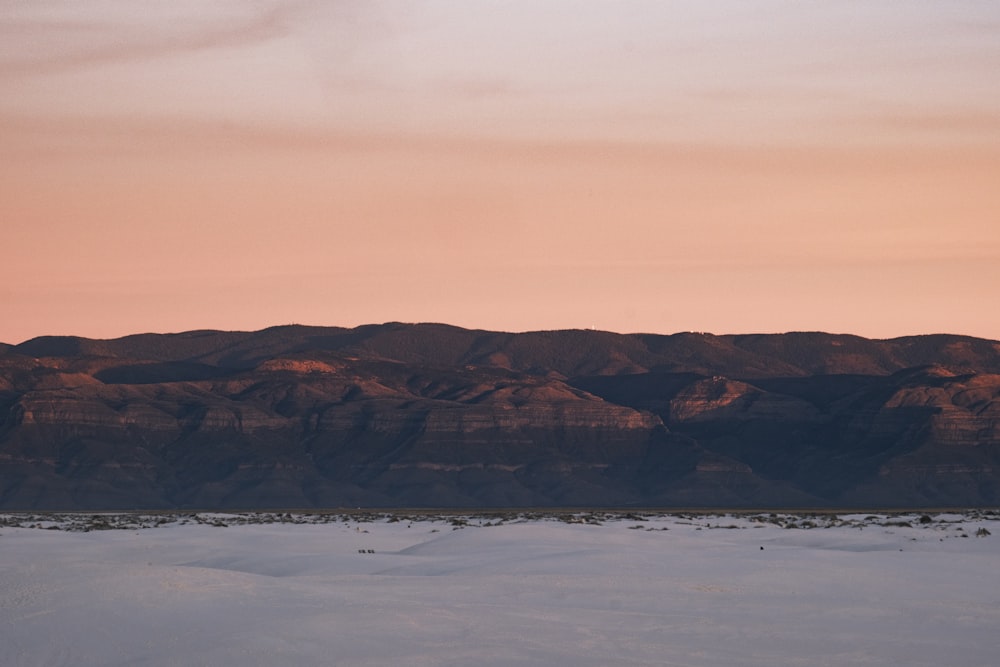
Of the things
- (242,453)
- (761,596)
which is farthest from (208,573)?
(242,453)

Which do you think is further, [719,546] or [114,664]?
[719,546]

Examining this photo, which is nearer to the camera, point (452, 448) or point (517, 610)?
point (517, 610)

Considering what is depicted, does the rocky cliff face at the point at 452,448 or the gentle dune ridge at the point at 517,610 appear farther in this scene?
the rocky cliff face at the point at 452,448

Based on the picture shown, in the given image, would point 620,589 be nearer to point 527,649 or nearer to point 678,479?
point 527,649

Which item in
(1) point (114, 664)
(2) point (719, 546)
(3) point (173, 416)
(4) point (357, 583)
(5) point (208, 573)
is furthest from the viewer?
(3) point (173, 416)

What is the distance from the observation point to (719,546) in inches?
1314

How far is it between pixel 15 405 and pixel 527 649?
168 meters

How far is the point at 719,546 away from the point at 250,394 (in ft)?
545

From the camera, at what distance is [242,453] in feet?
560

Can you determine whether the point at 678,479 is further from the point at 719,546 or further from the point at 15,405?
the point at 719,546

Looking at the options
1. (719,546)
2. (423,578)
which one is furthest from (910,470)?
(423,578)

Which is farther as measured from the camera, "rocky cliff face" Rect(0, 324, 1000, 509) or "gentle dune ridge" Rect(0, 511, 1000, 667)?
"rocky cliff face" Rect(0, 324, 1000, 509)

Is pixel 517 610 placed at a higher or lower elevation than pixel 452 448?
higher

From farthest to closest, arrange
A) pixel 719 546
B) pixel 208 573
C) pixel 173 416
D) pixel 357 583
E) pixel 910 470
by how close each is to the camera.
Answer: pixel 173 416
pixel 910 470
pixel 719 546
pixel 357 583
pixel 208 573
